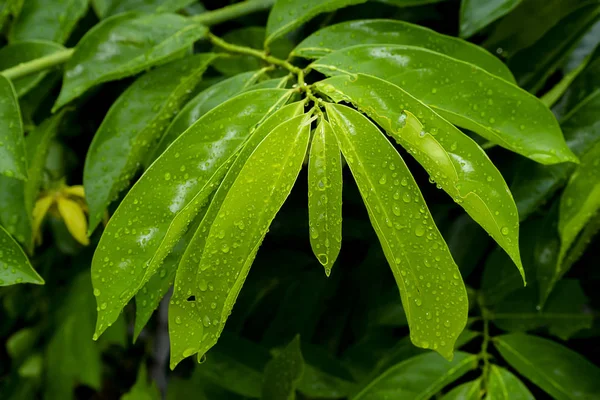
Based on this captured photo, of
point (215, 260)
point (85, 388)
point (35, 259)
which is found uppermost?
point (215, 260)

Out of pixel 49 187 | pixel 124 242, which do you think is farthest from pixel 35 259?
pixel 124 242

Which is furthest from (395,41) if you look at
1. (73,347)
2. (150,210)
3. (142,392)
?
(73,347)

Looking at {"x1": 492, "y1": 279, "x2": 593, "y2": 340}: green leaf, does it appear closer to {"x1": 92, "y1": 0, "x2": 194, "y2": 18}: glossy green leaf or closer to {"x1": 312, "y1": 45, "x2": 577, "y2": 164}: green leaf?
{"x1": 312, "y1": 45, "x2": 577, "y2": 164}: green leaf

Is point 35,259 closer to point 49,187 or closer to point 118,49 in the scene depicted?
point 49,187

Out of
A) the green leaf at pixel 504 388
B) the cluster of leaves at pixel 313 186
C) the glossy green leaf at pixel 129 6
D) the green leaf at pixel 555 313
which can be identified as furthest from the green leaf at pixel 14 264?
the green leaf at pixel 555 313

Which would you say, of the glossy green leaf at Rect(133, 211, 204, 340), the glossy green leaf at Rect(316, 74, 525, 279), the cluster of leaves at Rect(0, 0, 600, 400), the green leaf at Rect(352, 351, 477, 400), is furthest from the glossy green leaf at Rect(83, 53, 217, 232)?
the green leaf at Rect(352, 351, 477, 400)

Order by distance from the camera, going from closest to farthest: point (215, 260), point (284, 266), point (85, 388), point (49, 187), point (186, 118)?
point (215, 260)
point (186, 118)
point (49, 187)
point (284, 266)
point (85, 388)

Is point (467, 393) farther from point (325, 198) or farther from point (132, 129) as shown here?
point (132, 129)
